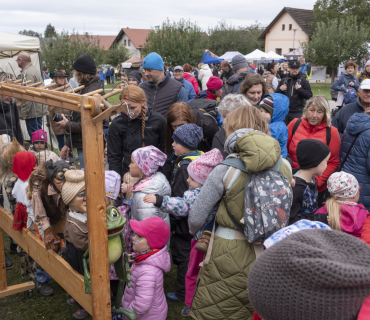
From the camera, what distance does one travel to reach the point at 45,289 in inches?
141

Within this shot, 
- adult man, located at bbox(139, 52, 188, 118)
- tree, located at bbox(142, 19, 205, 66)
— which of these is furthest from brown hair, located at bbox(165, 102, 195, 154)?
tree, located at bbox(142, 19, 205, 66)

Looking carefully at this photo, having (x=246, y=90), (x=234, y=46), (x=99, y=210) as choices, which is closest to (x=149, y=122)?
(x=246, y=90)

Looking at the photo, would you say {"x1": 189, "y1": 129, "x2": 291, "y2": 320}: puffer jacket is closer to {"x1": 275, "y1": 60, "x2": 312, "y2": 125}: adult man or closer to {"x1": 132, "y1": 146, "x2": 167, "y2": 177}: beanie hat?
{"x1": 132, "y1": 146, "x2": 167, "y2": 177}: beanie hat

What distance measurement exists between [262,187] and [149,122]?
186 centimetres

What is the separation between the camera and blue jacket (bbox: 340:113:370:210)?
3.35m

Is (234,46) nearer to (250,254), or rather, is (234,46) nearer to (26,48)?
(26,48)

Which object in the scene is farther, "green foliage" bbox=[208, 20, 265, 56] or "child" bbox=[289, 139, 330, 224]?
"green foliage" bbox=[208, 20, 265, 56]

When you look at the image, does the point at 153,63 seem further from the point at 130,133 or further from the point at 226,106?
the point at 226,106

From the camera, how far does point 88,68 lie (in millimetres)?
4246

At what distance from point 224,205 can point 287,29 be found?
1950 inches

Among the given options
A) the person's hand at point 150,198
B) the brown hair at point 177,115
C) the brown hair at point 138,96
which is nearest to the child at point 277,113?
the brown hair at point 177,115

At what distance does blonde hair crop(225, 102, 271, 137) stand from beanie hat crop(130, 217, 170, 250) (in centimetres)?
86

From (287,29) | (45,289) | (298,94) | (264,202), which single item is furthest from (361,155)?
(287,29)

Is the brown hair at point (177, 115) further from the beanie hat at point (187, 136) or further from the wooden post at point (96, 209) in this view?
the wooden post at point (96, 209)
